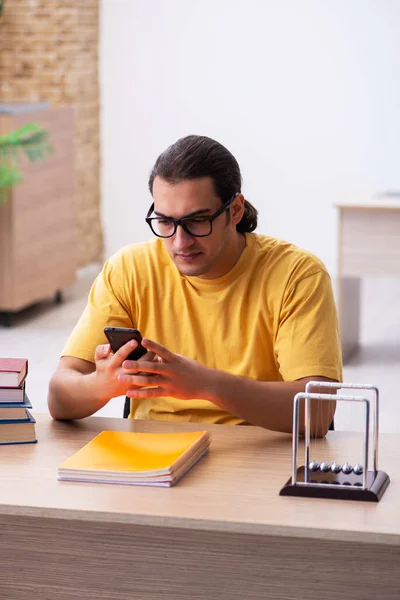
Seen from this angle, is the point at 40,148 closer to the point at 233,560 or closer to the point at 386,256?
the point at 386,256

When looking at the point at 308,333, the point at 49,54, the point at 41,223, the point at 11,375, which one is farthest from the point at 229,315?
the point at 49,54

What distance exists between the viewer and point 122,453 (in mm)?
1763

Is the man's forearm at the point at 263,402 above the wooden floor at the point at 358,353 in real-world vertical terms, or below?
above

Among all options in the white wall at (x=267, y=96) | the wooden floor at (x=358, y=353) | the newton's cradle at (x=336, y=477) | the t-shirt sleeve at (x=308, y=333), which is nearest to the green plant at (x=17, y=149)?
the wooden floor at (x=358, y=353)

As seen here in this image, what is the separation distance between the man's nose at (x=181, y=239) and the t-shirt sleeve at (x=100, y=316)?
0.26 meters

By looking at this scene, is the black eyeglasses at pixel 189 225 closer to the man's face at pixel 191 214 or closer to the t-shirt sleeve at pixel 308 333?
the man's face at pixel 191 214

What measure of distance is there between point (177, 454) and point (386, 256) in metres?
3.41

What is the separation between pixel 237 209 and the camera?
2131 mm

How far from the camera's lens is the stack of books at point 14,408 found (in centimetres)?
187

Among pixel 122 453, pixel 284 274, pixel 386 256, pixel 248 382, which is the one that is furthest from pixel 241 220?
pixel 386 256

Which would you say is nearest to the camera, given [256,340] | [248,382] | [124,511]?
[124,511]

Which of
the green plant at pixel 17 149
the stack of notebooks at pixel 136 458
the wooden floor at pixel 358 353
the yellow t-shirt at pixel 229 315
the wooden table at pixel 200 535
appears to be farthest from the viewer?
the green plant at pixel 17 149

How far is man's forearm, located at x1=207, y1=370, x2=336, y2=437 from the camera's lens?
1.92m

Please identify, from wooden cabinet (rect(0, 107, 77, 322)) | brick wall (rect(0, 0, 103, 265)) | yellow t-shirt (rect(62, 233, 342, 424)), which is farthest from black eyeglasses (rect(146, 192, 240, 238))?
brick wall (rect(0, 0, 103, 265))
